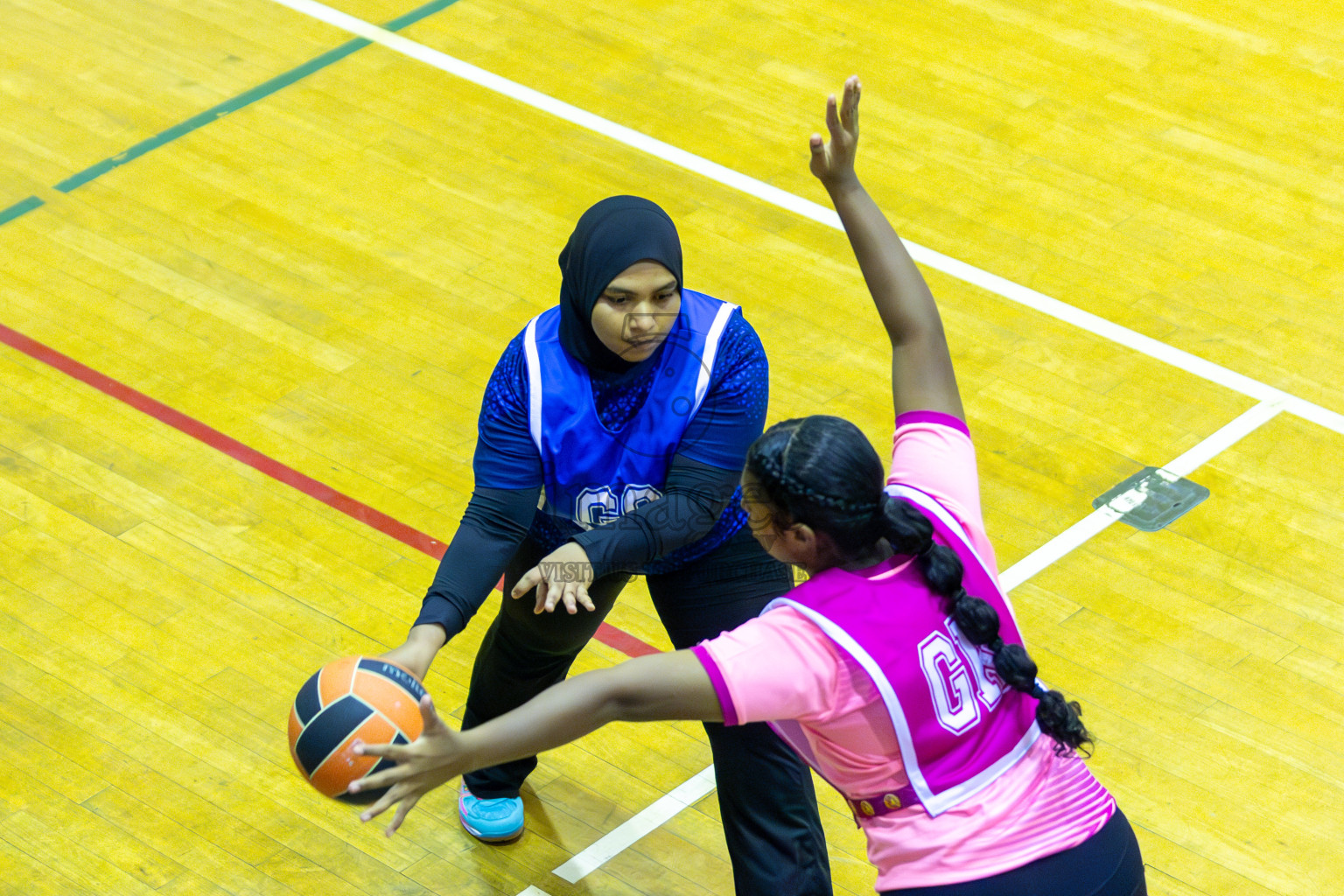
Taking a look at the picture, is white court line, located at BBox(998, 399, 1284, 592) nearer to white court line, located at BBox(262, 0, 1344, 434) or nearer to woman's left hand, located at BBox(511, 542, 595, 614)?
white court line, located at BBox(262, 0, 1344, 434)

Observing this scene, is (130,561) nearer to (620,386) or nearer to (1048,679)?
(620,386)

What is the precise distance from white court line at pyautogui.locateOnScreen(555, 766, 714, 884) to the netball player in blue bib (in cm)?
72

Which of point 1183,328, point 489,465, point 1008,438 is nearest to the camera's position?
point 489,465

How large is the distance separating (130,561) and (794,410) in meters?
2.66

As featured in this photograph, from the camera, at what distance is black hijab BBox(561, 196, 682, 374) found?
409cm

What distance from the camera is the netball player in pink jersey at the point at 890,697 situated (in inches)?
123

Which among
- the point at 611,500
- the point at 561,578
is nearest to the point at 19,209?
the point at 611,500

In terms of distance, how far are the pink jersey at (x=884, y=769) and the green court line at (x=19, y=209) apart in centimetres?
606

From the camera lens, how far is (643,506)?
14.0ft

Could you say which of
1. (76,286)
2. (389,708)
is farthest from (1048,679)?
(76,286)

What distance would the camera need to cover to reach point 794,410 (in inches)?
274

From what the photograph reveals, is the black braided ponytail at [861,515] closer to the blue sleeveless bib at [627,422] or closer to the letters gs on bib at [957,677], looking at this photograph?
the letters gs on bib at [957,677]

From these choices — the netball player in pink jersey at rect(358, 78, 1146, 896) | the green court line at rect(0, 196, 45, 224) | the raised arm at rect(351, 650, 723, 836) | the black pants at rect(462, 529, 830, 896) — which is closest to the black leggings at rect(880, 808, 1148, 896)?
the netball player in pink jersey at rect(358, 78, 1146, 896)

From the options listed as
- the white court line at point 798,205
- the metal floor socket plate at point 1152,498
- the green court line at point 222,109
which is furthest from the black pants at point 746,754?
the green court line at point 222,109
